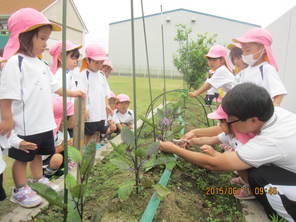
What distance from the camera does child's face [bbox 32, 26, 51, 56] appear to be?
1.85 metres

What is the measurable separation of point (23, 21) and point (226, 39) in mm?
24463

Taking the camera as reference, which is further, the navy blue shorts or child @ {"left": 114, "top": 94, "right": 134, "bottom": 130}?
child @ {"left": 114, "top": 94, "right": 134, "bottom": 130}

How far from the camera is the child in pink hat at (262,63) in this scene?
2412 millimetres

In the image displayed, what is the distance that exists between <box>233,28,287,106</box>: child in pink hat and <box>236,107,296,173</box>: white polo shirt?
2.89ft

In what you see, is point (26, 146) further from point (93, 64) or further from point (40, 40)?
point (93, 64)

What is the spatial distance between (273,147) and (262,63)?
1.30 meters

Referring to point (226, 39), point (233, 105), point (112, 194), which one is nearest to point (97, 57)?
point (112, 194)

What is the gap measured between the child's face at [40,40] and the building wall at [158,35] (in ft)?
73.0

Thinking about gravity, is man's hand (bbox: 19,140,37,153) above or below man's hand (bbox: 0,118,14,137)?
below

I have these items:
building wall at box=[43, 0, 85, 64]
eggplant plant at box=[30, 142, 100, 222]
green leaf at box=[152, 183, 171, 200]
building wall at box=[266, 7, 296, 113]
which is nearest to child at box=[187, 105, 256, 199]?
green leaf at box=[152, 183, 171, 200]

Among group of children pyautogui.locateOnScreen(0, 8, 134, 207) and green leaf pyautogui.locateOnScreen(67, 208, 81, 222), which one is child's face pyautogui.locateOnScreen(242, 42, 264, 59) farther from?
green leaf pyautogui.locateOnScreen(67, 208, 81, 222)

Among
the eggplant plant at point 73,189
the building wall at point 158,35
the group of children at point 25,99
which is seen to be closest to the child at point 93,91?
the group of children at point 25,99

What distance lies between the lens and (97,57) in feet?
9.39

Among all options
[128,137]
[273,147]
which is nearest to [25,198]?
[128,137]
